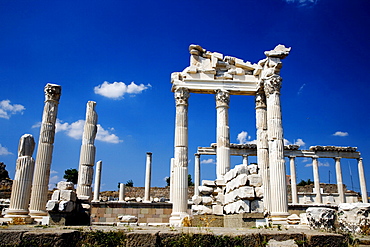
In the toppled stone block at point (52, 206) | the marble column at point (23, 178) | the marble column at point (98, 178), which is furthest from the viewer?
the marble column at point (98, 178)

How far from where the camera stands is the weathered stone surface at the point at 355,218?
7574 millimetres

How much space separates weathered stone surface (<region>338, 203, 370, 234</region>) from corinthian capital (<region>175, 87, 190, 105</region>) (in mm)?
13139

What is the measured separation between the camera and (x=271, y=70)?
18.2 meters

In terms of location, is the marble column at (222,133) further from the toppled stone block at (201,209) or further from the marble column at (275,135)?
the toppled stone block at (201,209)

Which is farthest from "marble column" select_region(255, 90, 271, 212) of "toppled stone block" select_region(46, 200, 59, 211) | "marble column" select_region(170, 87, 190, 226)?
"toppled stone block" select_region(46, 200, 59, 211)

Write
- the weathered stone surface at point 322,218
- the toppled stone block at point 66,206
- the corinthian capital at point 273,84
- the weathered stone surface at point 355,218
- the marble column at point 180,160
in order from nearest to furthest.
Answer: the weathered stone surface at point 355,218 → the weathered stone surface at point 322,218 → the toppled stone block at point 66,206 → the corinthian capital at point 273,84 → the marble column at point 180,160

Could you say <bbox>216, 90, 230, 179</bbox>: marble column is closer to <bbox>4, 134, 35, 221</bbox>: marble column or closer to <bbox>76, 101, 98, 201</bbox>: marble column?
<bbox>76, 101, 98, 201</bbox>: marble column

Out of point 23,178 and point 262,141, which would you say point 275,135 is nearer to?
point 262,141

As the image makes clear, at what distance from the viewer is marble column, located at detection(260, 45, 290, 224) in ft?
53.2

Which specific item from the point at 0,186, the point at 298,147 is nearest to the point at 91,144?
the point at 0,186

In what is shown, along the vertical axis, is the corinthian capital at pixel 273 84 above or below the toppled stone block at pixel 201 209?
above

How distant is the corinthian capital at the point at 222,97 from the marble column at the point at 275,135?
2.39 metres

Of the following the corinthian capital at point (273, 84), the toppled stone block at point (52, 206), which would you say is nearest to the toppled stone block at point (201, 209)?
the toppled stone block at point (52, 206)

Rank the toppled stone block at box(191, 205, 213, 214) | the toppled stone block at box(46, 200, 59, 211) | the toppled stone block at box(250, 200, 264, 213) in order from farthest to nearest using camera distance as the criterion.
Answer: the toppled stone block at box(46, 200, 59, 211) → the toppled stone block at box(191, 205, 213, 214) → the toppled stone block at box(250, 200, 264, 213)
